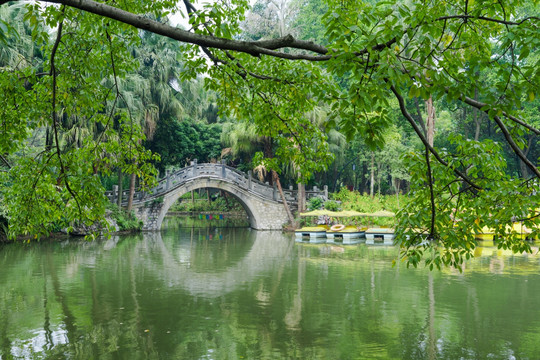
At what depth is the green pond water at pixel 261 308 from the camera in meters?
6.27

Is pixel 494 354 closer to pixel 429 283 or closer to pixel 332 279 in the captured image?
pixel 429 283

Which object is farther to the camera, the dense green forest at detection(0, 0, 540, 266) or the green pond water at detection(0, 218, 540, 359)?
the green pond water at detection(0, 218, 540, 359)

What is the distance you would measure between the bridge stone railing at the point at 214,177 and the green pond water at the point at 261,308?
898 centimetres

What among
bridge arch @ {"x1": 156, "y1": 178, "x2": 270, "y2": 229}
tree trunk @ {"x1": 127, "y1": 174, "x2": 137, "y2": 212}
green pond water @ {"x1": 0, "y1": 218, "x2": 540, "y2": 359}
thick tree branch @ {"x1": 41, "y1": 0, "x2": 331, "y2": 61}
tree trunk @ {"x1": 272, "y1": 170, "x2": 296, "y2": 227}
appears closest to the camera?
thick tree branch @ {"x1": 41, "y1": 0, "x2": 331, "y2": 61}

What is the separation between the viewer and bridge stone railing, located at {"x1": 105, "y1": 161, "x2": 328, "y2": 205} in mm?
24145

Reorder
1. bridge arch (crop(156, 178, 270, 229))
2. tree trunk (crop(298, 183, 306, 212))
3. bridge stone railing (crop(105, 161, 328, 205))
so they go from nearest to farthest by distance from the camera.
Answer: bridge stone railing (crop(105, 161, 328, 205)) → bridge arch (crop(156, 178, 270, 229)) → tree trunk (crop(298, 183, 306, 212))

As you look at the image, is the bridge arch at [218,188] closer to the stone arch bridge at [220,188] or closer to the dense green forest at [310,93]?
the stone arch bridge at [220,188]

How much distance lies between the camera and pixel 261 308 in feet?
27.7

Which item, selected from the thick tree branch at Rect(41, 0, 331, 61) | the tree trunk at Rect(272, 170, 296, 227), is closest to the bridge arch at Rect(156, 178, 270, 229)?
the tree trunk at Rect(272, 170, 296, 227)

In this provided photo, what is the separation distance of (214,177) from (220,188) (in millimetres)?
790

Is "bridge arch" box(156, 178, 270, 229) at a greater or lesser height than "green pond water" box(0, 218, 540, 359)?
greater

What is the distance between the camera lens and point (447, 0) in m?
4.10

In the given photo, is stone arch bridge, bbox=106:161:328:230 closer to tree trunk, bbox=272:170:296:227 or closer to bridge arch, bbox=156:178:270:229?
bridge arch, bbox=156:178:270:229

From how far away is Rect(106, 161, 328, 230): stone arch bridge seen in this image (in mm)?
24217
